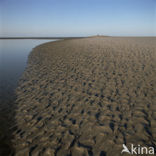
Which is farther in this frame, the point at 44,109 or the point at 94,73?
the point at 94,73

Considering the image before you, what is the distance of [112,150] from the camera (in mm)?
3859

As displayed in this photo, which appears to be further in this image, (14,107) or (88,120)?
(14,107)

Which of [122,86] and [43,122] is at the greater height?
[122,86]

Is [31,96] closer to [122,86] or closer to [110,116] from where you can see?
[110,116]

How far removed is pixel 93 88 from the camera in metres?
7.97

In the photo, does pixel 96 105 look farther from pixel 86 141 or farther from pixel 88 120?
pixel 86 141

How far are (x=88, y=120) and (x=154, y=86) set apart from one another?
16.5 ft

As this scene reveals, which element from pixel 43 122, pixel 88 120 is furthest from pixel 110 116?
pixel 43 122

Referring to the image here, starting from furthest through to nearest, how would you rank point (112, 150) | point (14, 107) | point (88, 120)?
point (14, 107)
point (88, 120)
point (112, 150)

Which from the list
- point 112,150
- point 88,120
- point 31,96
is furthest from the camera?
point 31,96

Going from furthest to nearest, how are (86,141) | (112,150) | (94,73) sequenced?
(94,73) < (86,141) < (112,150)

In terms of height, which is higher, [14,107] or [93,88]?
[93,88]

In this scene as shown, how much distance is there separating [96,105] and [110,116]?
1.01m

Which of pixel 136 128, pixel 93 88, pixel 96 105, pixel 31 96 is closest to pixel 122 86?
pixel 93 88
